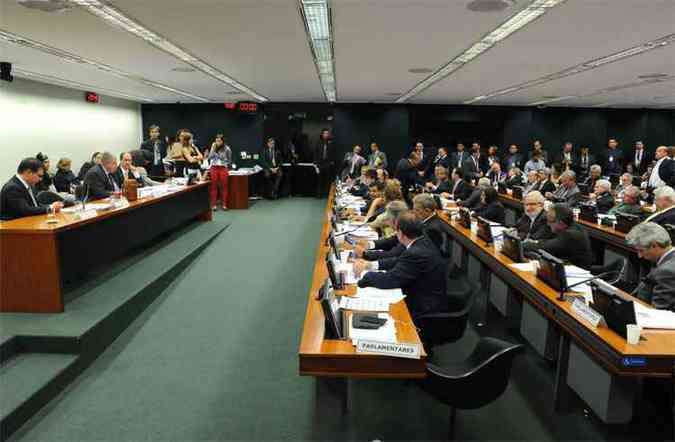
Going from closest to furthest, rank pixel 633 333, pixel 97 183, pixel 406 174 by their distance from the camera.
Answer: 1. pixel 633 333
2. pixel 97 183
3. pixel 406 174

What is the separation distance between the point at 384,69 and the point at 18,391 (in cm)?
663

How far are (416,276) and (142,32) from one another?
4.34 metres

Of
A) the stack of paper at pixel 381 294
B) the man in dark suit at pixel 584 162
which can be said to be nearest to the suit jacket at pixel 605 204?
the stack of paper at pixel 381 294

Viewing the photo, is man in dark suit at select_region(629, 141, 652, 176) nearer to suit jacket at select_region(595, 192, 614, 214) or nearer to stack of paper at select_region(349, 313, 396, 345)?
suit jacket at select_region(595, 192, 614, 214)

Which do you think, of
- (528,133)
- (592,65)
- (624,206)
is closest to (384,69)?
(592,65)

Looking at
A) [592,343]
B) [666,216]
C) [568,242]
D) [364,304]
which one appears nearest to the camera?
[592,343]

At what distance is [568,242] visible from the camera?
14.1ft

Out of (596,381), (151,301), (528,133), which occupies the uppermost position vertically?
(528,133)

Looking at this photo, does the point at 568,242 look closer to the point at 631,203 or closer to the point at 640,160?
the point at 631,203

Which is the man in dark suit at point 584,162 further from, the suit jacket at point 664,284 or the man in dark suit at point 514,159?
the suit jacket at point 664,284

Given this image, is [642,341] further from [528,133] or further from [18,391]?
[528,133]

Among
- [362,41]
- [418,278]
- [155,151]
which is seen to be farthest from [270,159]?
[418,278]

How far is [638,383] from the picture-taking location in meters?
2.55

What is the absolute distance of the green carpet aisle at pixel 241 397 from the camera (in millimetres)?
2811
